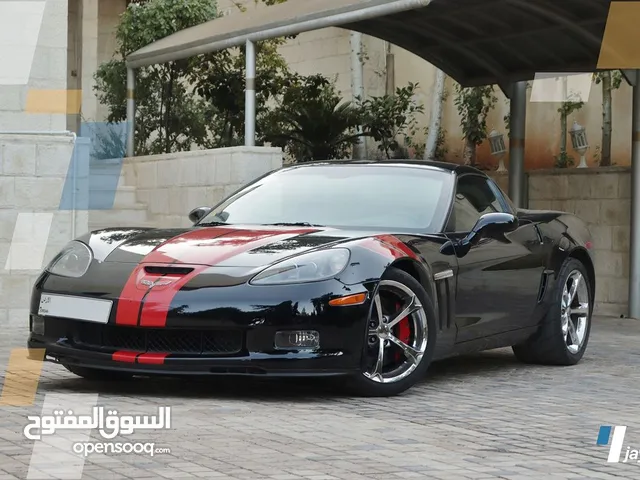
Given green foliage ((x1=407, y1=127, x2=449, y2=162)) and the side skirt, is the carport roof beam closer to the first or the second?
the side skirt

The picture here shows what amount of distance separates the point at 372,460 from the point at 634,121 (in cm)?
915

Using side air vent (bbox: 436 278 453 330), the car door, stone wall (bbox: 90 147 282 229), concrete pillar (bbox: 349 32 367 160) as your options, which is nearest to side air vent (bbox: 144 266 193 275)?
side air vent (bbox: 436 278 453 330)

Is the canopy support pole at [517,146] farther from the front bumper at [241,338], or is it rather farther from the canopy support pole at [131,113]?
the front bumper at [241,338]

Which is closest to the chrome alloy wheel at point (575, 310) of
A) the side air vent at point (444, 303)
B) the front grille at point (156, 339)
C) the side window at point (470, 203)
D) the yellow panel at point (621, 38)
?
the side window at point (470, 203)

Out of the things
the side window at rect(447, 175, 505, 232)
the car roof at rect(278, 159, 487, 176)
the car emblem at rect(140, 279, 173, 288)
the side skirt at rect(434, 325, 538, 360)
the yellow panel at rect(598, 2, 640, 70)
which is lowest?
the side skirt at rect(434, 325, 538, 360)

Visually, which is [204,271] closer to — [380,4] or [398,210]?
[398,210]

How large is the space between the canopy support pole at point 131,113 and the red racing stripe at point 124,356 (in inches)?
413

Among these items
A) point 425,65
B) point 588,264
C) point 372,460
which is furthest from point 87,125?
point 372,460

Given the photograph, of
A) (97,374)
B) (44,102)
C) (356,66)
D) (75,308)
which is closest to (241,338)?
(75,308)

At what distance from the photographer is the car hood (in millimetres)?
7148

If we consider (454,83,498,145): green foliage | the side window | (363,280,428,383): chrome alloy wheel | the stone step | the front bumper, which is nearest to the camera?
the front bumper

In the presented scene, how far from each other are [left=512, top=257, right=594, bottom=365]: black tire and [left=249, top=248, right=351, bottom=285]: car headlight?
239cm

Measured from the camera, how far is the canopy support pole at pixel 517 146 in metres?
15.6

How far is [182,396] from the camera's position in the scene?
707cm
